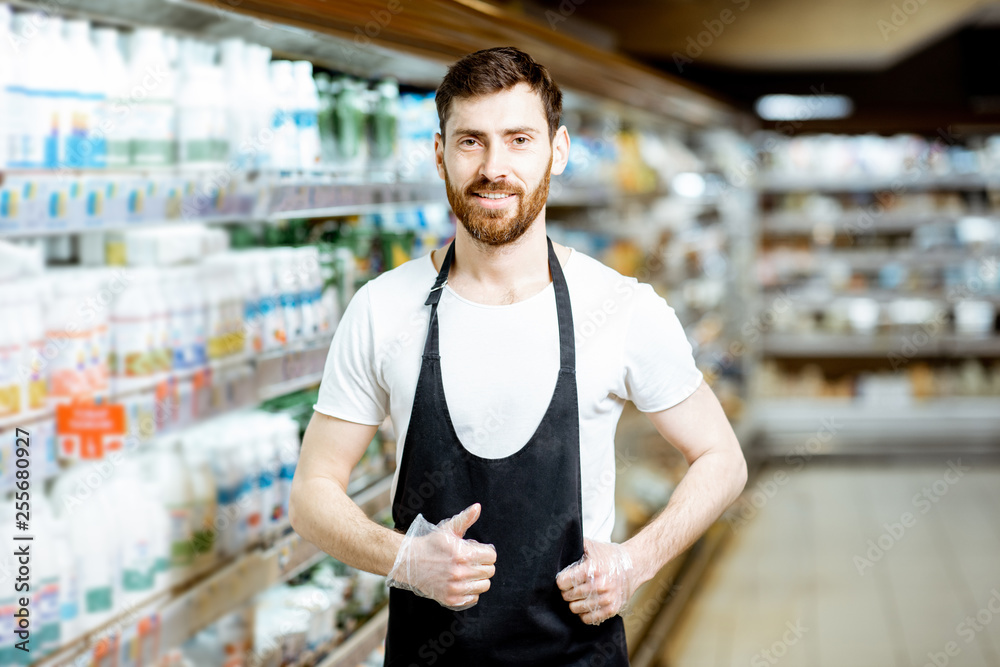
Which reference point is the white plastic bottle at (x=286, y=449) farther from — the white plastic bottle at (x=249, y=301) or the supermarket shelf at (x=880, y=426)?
the supermarket shelf at (x=880, y=426)

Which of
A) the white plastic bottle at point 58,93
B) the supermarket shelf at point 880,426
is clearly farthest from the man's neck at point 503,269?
the supermarket shelf at point 880,426

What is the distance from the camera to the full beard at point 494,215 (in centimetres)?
170

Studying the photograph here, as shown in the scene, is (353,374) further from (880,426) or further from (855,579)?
(880,426)

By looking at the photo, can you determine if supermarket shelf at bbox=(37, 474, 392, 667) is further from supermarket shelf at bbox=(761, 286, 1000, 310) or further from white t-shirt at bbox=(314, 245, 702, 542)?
supermarket shelf at bbox=(761, 286, 1000, 310)

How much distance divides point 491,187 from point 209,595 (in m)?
1.22

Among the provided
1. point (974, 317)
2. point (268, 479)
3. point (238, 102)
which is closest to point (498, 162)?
point (238, 102)

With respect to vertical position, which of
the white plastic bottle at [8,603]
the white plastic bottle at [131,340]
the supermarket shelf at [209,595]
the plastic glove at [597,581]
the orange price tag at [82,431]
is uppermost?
the white plastic bottle at [131,340]

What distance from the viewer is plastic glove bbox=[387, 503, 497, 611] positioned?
5.13 ft

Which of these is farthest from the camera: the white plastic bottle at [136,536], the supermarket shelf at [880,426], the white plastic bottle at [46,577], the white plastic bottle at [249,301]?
the supermarket shelf at [880,426]

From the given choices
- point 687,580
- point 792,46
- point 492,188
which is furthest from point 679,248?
point 492,188

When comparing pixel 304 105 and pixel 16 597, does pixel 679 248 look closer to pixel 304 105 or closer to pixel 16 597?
pixel 304 105

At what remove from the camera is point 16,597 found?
1.88 metres

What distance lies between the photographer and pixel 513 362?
1.74m

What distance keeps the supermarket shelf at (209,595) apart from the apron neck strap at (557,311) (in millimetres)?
927
